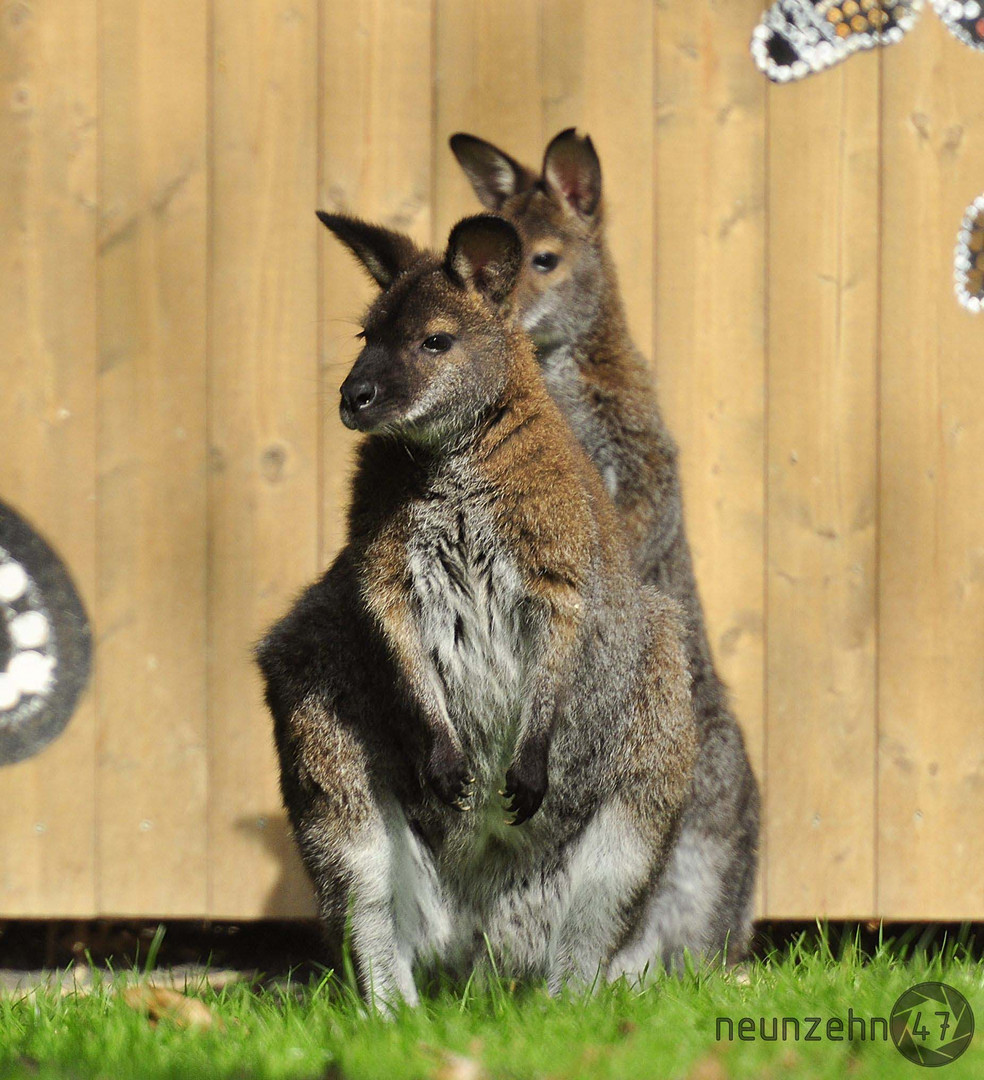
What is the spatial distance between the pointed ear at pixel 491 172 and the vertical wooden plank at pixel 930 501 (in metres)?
1.21

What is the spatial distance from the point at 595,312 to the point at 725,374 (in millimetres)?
491

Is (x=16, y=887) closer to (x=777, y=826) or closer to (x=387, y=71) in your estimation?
(x=777, y=826)

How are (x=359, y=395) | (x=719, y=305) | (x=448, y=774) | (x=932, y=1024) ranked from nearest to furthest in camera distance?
1. (x=932, y=1024)
2. (x=359, y=395)
3. (x=448, y=774)
4. (x=719, y=305)

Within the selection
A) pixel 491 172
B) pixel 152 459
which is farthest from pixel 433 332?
pixel 152 459

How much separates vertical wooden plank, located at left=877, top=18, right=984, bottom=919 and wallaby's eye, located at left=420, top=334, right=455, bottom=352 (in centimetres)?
190

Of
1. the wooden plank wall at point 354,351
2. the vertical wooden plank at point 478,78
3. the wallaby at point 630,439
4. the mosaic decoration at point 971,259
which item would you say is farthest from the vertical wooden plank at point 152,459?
the mosaic decoration at point 971,259

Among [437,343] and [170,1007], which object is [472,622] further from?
[170,1007]

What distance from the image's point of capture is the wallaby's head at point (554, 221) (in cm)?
408

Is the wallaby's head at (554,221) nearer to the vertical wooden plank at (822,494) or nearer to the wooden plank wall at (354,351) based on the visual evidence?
the wooden plank wall at (354,351)

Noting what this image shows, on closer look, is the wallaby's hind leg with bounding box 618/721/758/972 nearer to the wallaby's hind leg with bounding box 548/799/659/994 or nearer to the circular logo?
the wallaby's hind leg with bounding box 548/799/659/994

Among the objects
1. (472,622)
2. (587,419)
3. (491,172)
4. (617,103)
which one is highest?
(617,103)

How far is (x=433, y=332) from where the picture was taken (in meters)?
2.91

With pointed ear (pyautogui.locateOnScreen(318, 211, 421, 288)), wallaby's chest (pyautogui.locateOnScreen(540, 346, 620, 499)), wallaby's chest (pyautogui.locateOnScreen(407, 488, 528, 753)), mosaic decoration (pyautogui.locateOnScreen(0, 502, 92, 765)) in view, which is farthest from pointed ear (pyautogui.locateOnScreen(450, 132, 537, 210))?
mosaic decoration (pyautogui.locateOnScreen(0, 502, 92, 765))

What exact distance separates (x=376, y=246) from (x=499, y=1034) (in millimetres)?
1815
